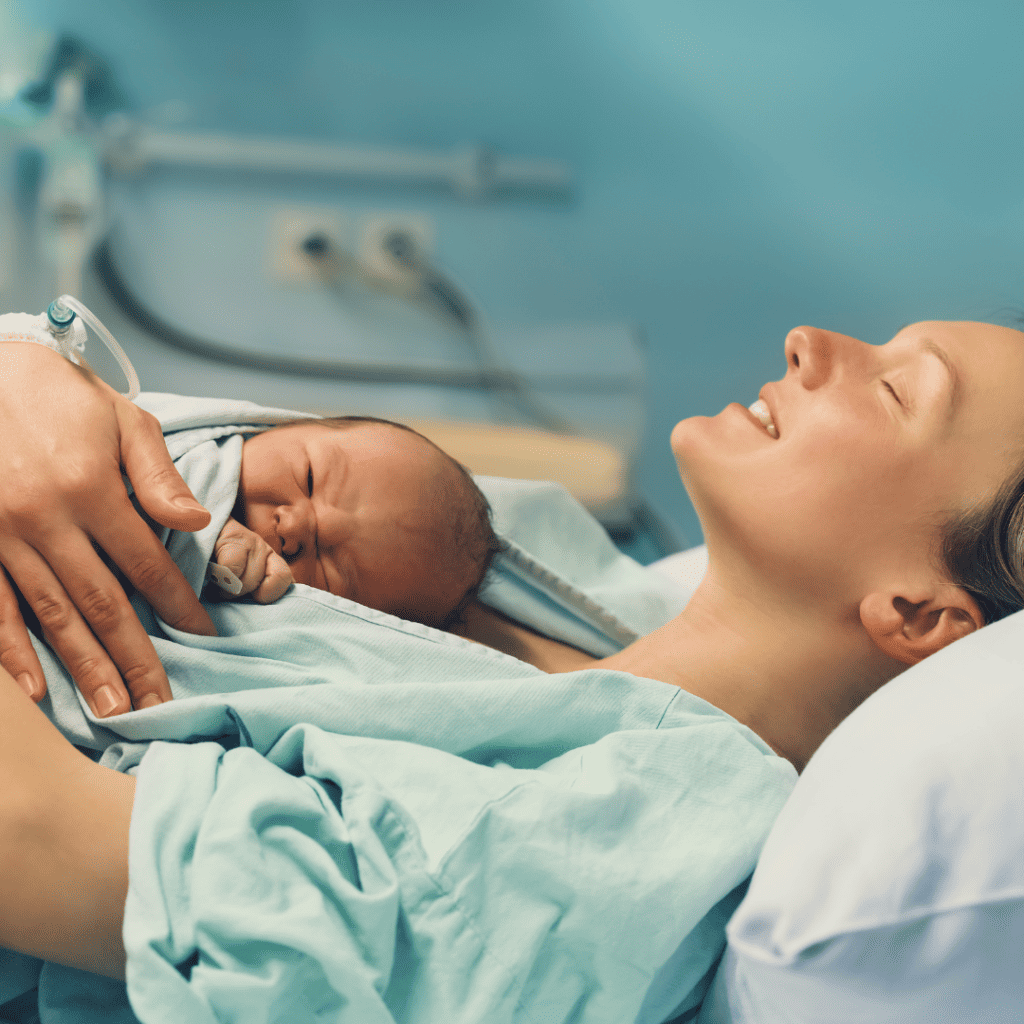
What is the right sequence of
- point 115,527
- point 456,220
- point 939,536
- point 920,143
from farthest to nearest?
point 456,220
point 920,143
point 939,536
point 115,527

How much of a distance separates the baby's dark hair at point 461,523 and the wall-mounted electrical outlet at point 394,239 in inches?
44.0

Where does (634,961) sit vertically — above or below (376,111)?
below

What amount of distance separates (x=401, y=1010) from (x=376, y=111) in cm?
180

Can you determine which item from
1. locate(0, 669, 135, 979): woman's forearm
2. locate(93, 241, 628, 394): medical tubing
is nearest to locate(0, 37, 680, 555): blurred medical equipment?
locate(93, 241, 628, 394): medical tubing

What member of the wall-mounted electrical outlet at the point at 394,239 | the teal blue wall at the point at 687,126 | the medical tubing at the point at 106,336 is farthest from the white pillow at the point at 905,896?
the wall-mounted electrical outlet at the point at 394,239

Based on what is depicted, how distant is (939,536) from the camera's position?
758 mm

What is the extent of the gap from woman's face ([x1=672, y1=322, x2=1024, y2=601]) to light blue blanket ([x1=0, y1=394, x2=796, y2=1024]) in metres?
0.18

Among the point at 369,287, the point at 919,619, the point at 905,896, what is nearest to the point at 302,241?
the point at 369,287

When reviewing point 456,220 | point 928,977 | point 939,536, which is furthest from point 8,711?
point 456,220

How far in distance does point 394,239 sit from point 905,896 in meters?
1.71

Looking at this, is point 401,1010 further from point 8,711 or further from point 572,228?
point 572,228

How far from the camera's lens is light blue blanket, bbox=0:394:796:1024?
1.61 feet

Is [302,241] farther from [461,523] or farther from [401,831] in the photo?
[401,831]

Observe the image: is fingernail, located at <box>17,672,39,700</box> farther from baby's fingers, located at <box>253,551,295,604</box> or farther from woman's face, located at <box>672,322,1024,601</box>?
woman's face, located at <box>672,322,1024,601</box>
